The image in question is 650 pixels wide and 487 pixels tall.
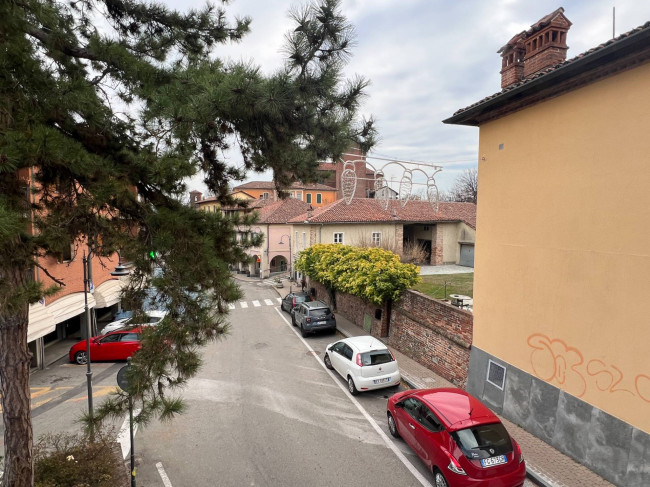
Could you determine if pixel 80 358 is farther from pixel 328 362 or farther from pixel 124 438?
pixel 328 362

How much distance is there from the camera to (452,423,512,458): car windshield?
6375mm

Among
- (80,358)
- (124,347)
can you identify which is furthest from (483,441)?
(80,358)

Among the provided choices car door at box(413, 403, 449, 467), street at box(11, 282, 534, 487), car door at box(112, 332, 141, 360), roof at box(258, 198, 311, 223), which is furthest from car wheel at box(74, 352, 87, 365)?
roof at box(258, 198, 311, 223)

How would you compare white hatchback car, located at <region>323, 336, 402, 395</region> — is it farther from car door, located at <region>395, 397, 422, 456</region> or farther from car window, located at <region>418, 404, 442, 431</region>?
car window, located at <region>418, 404, 442, 431</region>

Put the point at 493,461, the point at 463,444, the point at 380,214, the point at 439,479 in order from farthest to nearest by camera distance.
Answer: the point at 380,214, the point at 439,479, the point at 463,444, the point at 493,461

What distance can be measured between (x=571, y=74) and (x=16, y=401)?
10.8 meters

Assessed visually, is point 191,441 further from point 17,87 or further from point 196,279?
point 17,87

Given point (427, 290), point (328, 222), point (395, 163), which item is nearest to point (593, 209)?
point (395, 163)

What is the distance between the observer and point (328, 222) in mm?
28344

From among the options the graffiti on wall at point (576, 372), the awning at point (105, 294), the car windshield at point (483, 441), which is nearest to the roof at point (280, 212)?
the awning at point (105, 294)

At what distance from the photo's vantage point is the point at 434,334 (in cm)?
1232

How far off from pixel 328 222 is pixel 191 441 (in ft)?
68.2

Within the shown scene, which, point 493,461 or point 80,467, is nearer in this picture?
point 493,461

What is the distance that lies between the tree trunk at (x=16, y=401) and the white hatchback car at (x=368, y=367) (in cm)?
757
